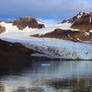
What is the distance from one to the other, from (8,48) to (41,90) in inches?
4680

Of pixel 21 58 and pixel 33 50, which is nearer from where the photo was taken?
pixel 21 58

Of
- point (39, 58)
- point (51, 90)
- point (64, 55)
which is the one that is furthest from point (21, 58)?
point (51, 90)

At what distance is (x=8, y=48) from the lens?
14538cm

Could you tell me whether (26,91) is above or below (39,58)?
below

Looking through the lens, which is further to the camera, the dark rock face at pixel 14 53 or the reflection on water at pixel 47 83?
the dark rock face at pixel 14 53

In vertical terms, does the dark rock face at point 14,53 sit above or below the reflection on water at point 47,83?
above

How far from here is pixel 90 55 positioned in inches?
6102

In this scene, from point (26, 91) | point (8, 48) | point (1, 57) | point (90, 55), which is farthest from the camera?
point (90, 55)

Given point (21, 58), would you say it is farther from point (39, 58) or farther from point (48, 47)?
point (48, 47)

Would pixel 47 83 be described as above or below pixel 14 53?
below

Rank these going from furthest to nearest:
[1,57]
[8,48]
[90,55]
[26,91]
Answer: [90,55] → [8,48] → [1,57] → [26,91]

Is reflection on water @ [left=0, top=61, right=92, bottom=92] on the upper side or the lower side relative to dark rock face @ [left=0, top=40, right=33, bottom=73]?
lower

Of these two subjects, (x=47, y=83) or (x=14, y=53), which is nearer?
(x=47, y=83)

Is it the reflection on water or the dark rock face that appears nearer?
the reflection on water
